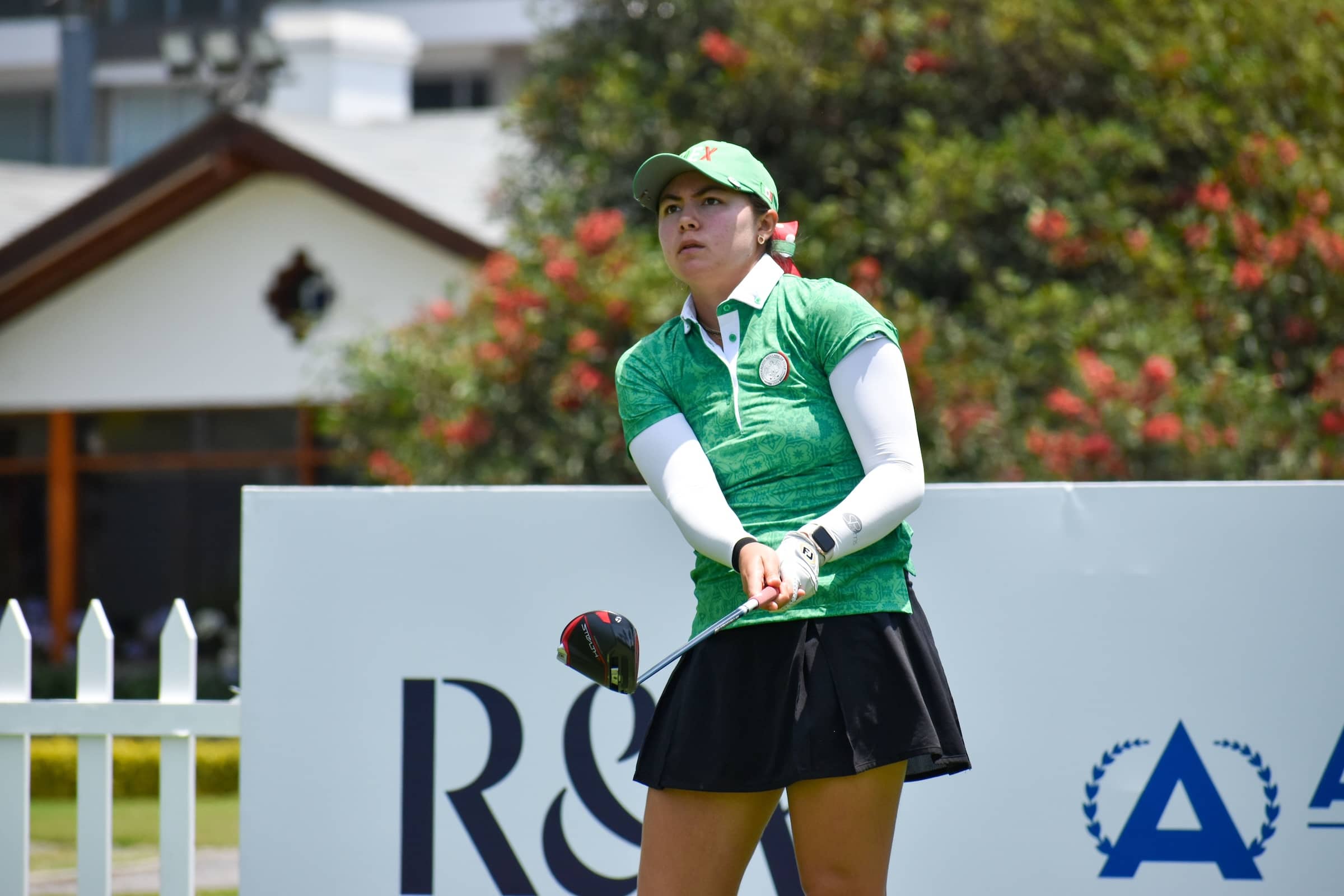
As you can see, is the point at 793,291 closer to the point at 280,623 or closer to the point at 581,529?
the point at 581,529

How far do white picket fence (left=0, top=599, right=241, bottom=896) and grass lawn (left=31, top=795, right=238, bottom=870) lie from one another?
9.68 feet

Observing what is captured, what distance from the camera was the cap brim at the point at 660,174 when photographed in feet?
8.84

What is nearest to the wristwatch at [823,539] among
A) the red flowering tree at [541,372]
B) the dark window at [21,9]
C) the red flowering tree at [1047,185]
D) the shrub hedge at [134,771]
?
the red flowering tree at [1047,185]

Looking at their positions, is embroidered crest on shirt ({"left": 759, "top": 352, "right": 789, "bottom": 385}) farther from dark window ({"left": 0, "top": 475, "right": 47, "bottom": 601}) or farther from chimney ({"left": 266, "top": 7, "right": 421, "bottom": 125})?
chimney ({"left": 266, "top": 7, "right": 421, "bottom": 125})

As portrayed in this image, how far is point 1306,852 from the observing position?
11.7 ft

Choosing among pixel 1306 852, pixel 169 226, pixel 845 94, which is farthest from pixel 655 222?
pixel 1306 852

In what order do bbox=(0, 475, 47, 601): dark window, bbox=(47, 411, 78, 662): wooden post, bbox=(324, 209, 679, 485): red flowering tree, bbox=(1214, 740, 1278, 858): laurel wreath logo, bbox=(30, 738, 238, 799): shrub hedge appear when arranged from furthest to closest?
bbox=(0, 475, 47, 601): dark window < bbox=(47, 411, 78, 662): wooden post < bbox=(30, 738, 238, 799): shrub hedge < bbox=(324, 209, 679, 485): red flowering tree < bbox=(1214, 740, 1278, 858): laurel wreath logo

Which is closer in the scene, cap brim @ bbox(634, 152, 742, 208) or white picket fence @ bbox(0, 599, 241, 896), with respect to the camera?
cap brim @ bbox(634, 152, 742, 208)

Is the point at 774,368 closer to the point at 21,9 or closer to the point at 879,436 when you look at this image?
the point at 879,436

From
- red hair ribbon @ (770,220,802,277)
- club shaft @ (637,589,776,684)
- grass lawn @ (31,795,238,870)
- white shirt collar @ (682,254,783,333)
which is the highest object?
red hair ribbon @ (770,220,802,277)

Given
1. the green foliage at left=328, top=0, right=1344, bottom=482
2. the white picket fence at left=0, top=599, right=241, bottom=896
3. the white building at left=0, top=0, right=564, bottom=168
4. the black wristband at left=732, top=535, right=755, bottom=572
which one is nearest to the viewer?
the black wristband at left=732, top=535, right=755, bottom=572

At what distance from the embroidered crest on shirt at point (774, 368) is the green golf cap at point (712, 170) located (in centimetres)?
27

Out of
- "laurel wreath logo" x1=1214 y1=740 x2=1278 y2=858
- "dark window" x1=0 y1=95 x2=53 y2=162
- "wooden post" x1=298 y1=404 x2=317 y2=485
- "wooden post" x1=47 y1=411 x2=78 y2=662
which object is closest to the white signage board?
"laurel wreath logo" x1=1214 y1=740 x2=1278 y2=858

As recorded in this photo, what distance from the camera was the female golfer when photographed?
2.59 m
